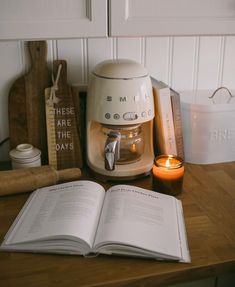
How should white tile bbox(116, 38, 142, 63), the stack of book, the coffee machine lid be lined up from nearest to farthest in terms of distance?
the coffee machine lid, the stack of book, white tile bbox(116, 38, 142, 63)

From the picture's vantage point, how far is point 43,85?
4.21 feet

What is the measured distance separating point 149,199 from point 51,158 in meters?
0.38

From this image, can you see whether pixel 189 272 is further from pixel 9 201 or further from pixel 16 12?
pixel 16 12

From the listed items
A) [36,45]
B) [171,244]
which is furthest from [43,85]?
[171,244]

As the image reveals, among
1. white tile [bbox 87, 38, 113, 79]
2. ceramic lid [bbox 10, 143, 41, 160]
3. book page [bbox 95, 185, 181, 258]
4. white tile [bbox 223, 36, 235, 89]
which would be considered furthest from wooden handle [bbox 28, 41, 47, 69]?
white tile [bbox 223, 36, 235, 89]

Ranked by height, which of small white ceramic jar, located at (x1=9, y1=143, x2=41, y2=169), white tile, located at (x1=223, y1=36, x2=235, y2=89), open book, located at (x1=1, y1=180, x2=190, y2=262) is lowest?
open book, located at (x1=1, y1=180, x2=190, y2=262)

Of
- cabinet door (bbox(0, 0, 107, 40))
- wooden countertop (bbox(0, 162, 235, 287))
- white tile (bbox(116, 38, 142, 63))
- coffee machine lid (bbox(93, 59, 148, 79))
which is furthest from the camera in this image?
white tile (bbox(116, 38, 142, 63))

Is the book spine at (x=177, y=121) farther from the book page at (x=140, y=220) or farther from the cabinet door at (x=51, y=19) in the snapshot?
the cabinet door at (x=51, y=19)

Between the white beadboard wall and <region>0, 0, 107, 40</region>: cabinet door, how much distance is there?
0.32 metres

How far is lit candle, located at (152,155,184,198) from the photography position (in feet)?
3.69

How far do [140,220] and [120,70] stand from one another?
1.40ft

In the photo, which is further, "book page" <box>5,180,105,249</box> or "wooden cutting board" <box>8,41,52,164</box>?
"wooden cutting board" <box>8,41,52,164</box>

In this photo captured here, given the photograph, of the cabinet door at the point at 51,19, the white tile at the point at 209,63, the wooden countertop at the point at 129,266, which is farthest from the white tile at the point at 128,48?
the wooden countertop at the point at 129,266

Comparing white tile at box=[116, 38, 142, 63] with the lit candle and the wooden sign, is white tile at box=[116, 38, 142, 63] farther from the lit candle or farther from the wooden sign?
the lit candle
